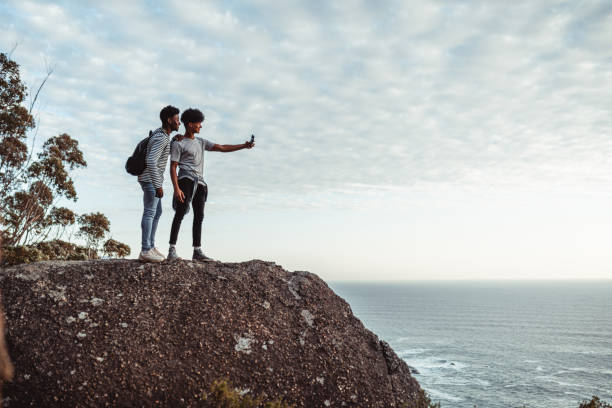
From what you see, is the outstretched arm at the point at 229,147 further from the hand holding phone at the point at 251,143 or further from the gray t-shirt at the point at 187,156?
the gray t-shirt at the point at 187,156

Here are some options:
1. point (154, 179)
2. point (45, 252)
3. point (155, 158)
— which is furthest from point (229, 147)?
point (45, 252)

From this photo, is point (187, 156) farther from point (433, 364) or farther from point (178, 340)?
point (433, 364)

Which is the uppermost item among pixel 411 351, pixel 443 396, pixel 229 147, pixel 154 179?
pixel 229 147

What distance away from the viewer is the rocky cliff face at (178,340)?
666 centimetres

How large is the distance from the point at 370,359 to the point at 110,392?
184 inches

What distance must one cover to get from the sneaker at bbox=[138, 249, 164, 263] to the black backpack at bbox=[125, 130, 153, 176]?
5.44 ft

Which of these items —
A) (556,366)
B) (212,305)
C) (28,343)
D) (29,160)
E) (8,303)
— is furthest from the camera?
(556,366)

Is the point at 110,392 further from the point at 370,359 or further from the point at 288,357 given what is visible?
the point at 370,359

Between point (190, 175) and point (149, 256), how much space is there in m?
1.93

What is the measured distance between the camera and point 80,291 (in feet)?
26.0

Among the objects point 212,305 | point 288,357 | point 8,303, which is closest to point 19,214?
point 8,303

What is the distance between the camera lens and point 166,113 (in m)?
9.01

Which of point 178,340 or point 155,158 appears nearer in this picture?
point 178,340

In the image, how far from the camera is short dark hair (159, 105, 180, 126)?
29.6 feet
